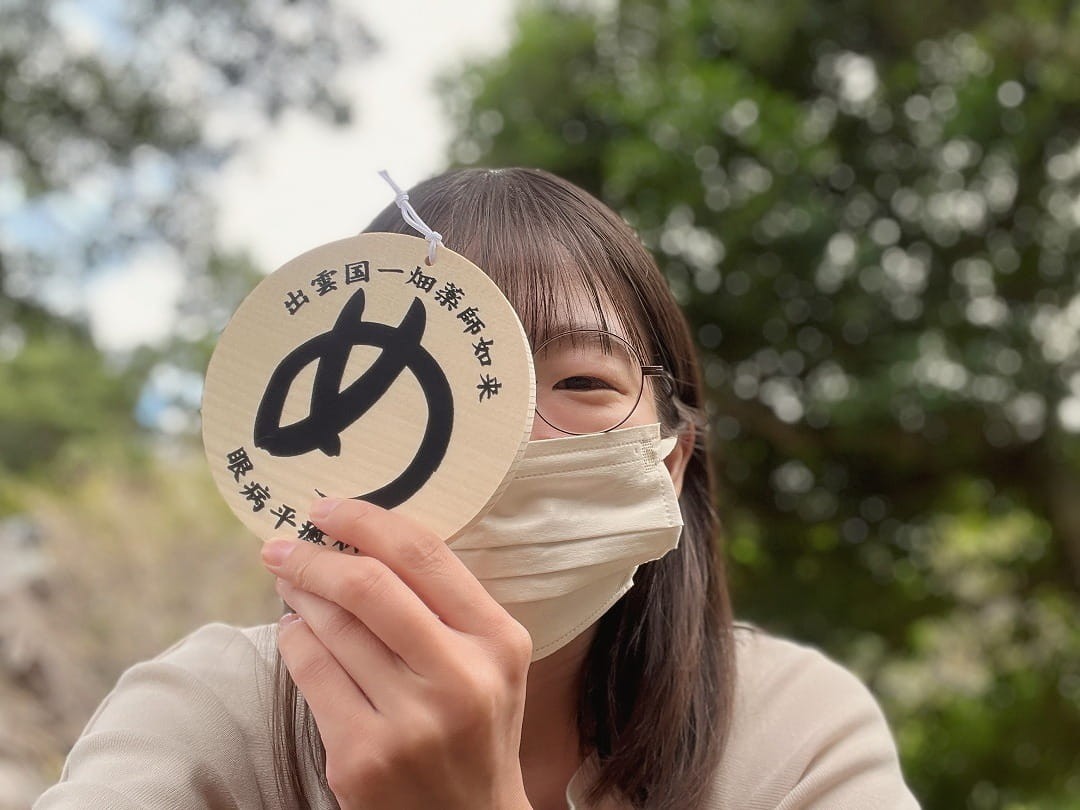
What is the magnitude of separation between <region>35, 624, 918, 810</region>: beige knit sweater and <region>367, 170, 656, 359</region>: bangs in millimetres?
706

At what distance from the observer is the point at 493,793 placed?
3.23ft

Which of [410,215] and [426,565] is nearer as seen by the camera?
[426,565]

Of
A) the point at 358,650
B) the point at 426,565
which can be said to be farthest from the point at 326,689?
the point at 426,565

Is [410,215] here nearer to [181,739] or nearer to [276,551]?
[276,551]

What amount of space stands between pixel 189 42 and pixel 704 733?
660 cm

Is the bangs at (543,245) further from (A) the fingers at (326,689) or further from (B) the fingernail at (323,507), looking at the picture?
(A) the fingers at (326,689)

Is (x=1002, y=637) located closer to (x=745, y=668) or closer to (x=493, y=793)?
(x=745, y=668)

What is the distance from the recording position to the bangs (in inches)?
54.2

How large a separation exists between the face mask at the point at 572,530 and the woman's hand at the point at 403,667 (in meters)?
0.22

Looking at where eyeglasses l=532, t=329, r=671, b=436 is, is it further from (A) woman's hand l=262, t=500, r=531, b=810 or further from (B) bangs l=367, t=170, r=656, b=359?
(A) woman's hand l=262, t=500, r=531, b=810

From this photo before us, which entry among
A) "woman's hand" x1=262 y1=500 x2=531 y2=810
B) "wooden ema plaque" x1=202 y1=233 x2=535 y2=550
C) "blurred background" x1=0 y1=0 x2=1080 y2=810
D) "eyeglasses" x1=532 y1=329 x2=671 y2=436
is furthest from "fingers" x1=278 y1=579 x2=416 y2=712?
"blurred background" x1=0 y1=0 x2=1080 y2=810

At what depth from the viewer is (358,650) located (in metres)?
0.95

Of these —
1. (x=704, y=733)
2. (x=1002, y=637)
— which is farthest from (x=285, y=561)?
(x=1002, y=637)

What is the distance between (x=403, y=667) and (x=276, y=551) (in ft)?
0.72
